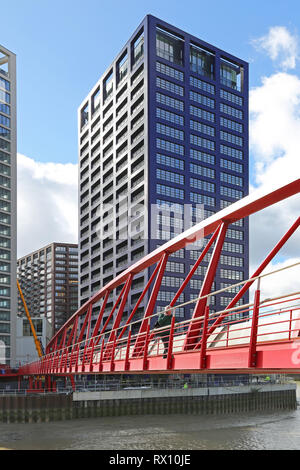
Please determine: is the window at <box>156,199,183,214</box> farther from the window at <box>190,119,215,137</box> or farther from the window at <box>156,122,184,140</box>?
the window at <box>190,119,215,137</box>

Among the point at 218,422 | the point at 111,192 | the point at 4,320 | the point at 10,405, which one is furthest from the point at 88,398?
the point at 111,192

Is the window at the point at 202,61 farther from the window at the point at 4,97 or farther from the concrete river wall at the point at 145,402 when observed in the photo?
the concrete river wall at the point at 145,402

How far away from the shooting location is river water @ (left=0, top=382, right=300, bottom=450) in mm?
41031

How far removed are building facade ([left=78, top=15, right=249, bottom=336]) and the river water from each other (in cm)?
3530

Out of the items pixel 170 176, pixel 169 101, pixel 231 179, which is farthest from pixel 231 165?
pixel 169 101

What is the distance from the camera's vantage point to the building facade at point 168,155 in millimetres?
94562

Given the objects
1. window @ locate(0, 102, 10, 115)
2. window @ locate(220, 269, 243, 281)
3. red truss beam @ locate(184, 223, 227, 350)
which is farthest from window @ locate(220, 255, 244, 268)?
red truss beam @ locate(184, 223, 227, 350)

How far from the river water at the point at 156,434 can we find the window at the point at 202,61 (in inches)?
2726

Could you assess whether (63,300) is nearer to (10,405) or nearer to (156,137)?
(156,137)

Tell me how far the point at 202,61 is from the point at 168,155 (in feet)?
77.3

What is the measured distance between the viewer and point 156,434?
46688 millimetres

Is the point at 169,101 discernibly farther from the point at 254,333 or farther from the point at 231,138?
the point at 254,333

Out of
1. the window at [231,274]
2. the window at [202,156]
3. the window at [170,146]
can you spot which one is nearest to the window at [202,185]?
the window at [202,156]

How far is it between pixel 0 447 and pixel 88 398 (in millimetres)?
16646
